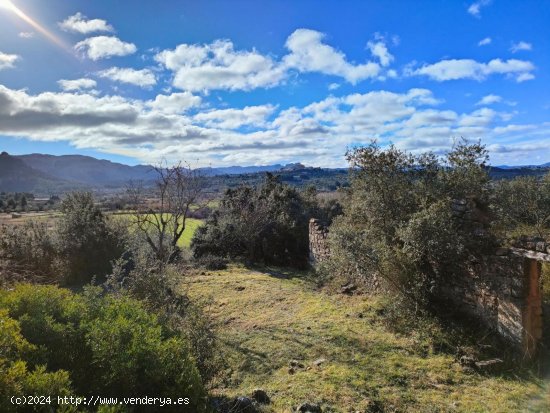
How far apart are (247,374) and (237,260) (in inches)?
546

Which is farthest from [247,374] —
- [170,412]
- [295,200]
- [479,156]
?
[295,200]

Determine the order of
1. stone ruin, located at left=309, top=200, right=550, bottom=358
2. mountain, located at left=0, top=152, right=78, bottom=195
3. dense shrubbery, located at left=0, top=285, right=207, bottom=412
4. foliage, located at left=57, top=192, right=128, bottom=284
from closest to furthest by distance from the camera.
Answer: dense shrubbery, located at left=0, top=285, right=207, bottom=412, stone ruin, located at left=309, top=200, right=550, bottom=358, foliage, located at left=57, top=192, right=128, bottom=284, mountain, located at left=0, top=152, right=78, bottom=195

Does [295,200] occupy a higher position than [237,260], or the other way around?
[295,200]

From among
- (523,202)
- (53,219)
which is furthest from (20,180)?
(523,202)

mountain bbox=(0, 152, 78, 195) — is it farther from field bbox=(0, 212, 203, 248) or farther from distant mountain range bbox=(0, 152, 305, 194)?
field bbox=(0, 212, 203, 248)

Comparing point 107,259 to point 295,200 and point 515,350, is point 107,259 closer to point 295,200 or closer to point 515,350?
point 295,200

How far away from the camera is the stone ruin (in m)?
6.71

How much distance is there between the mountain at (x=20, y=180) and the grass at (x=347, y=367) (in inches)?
3965

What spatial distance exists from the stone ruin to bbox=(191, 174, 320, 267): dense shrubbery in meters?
11.9

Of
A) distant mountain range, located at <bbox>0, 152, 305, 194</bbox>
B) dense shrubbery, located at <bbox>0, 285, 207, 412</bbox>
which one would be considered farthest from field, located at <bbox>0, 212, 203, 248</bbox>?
distant mountain range, located at <bbox>0, 152, 305, 194</bbox>

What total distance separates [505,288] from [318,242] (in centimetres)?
981

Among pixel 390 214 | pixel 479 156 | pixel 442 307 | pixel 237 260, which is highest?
pixel 479 156

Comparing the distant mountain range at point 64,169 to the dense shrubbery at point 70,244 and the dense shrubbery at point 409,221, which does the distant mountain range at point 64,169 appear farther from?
the dense shrubbery at point 409,221

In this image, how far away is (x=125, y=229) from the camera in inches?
648
